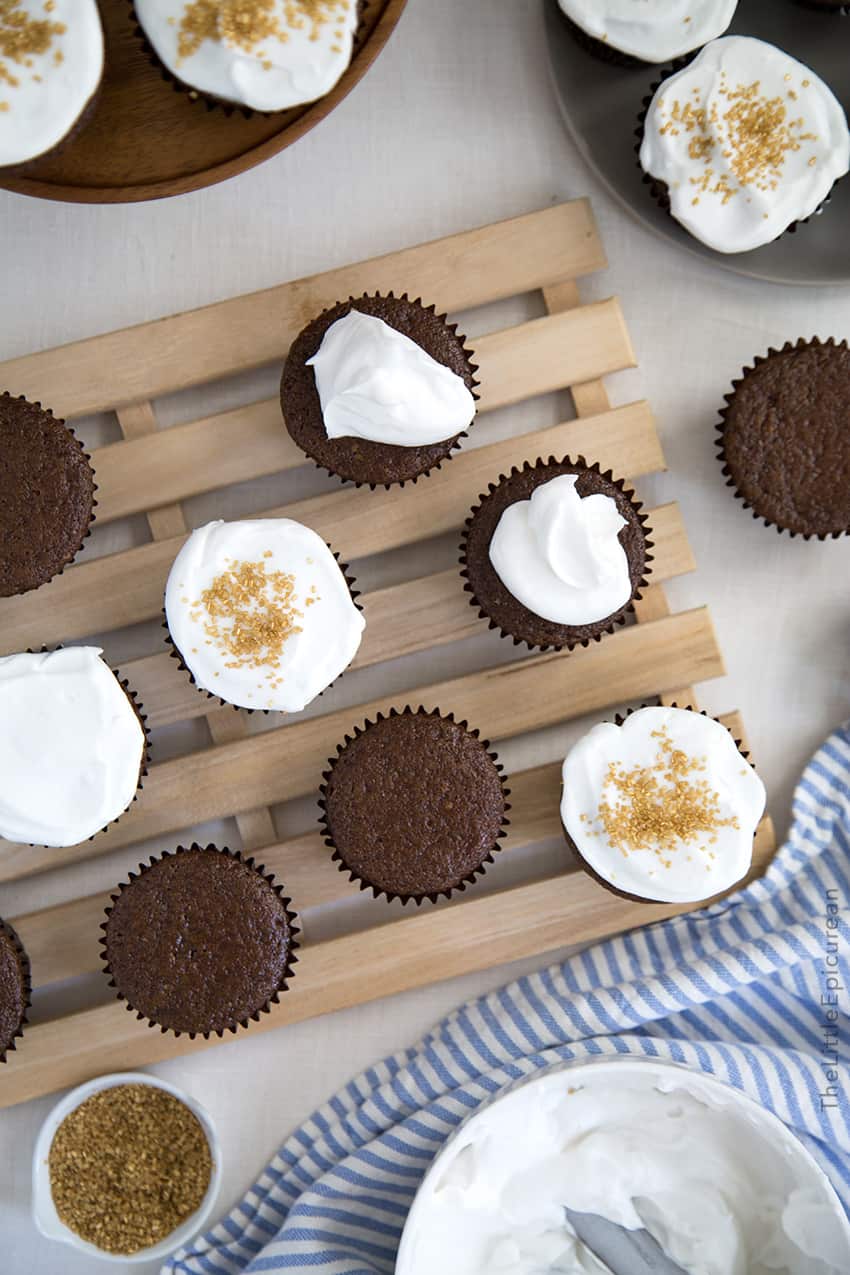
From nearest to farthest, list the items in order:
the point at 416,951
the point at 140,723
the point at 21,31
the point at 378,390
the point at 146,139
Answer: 1. the point at 21,31
2. the point at 146,139
3. the point at 378,390
4. the point at 140,723
5. the point at 416,951

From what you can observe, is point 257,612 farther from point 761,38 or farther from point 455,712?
point 761,38

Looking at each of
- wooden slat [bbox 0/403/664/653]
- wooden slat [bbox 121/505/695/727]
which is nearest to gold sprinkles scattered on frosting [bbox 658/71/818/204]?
wooden slat [bbox 0/403/664/653]

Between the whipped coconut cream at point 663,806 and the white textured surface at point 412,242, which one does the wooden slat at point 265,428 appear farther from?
the whipped coconut cream at point 663,806

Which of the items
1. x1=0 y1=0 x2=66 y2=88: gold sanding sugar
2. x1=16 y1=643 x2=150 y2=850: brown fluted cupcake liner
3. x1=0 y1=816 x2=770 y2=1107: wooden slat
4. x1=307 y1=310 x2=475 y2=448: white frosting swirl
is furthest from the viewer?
x1=0 y1=816 x2=770 y2=1107: wooden slat

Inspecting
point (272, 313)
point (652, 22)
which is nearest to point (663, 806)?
point (272, 313)

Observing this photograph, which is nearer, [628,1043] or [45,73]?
[45,73]

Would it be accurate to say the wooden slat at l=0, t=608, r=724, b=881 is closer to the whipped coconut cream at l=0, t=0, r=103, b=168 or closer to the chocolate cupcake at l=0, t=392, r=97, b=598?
the chocolate cupcake at l=0, t=392, r=97, b=598

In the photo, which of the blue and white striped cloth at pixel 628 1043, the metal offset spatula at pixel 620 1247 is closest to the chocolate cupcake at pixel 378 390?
the blue and white striped cloth at pixel 628 1043

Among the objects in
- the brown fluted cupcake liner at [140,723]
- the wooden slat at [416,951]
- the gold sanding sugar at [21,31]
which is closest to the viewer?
the gold sanding sugar at [21,31]
